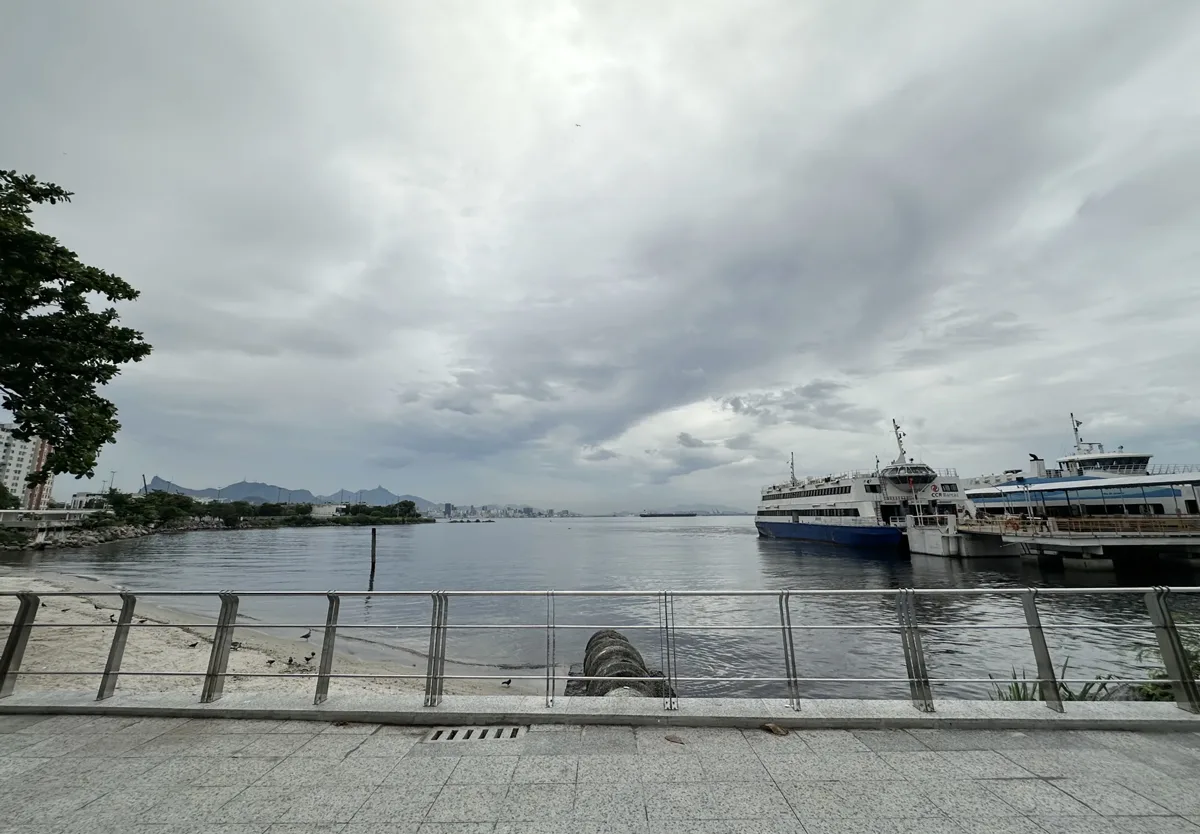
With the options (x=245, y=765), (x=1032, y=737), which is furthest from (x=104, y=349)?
(x=1032, y=737)

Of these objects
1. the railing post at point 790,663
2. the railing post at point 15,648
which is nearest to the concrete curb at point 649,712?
the railing post at point 790,663

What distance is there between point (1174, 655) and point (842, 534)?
5573 centimetres

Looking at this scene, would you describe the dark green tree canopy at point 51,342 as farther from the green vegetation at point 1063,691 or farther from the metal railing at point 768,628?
the green vegetation at point 1063,691

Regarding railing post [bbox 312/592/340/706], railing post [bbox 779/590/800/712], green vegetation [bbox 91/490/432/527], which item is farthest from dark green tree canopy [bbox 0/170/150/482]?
green vegetation [bbox 91/490/432/527]

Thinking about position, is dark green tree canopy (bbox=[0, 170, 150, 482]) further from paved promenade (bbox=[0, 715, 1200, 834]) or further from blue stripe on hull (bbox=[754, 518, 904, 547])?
blue stripe on hull (bbox=[754, 518, 904, 547])

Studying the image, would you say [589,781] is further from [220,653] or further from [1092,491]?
[1092,491]

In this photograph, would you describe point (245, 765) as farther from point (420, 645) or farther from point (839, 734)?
point (420, 645)

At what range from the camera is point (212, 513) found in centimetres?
14525

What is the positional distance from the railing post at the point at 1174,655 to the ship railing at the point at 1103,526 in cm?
3442

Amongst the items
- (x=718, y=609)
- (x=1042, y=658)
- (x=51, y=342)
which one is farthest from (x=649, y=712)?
(x=718, y=609)

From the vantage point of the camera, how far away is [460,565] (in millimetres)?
53719

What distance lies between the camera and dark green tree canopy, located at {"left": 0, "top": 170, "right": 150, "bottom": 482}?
34.0 feet

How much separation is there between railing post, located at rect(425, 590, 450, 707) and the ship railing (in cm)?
3967

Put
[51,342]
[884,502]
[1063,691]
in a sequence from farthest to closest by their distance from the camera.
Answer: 1. [884,502]
2. [51,342]
3. [1063,691]
